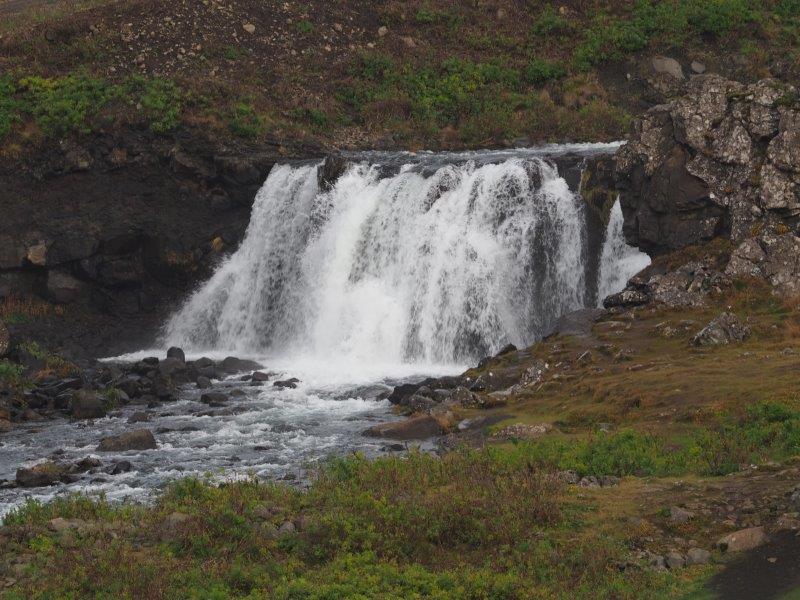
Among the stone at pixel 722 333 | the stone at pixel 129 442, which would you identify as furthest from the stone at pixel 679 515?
the stone at pixel 129 442

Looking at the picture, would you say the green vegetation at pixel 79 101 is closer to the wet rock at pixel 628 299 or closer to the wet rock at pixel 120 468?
the wet rock at pixel 628 299

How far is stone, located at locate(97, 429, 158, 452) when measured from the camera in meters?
23.0

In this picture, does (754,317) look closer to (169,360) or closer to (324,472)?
(324,472)

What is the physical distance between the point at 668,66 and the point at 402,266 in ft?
68.2

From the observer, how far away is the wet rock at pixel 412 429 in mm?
22281

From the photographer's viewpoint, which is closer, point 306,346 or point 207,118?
point 306,346

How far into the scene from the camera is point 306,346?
3566cm

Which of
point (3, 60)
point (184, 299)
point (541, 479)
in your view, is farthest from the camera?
point (3, 60)

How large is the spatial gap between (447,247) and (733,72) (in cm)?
2134

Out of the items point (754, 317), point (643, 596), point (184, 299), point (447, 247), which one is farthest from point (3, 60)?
point (643, 596)

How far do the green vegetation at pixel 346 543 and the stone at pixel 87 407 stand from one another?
37.6 feet

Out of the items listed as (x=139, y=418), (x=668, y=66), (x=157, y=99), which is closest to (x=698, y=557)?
(x=139, y=418)

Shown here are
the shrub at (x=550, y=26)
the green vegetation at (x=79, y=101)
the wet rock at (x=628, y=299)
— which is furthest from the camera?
the shrub at (x=550, y=26)

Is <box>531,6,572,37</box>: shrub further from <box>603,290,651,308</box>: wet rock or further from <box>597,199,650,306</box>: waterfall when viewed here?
<box>603,290,651,308</box>: wet rock
